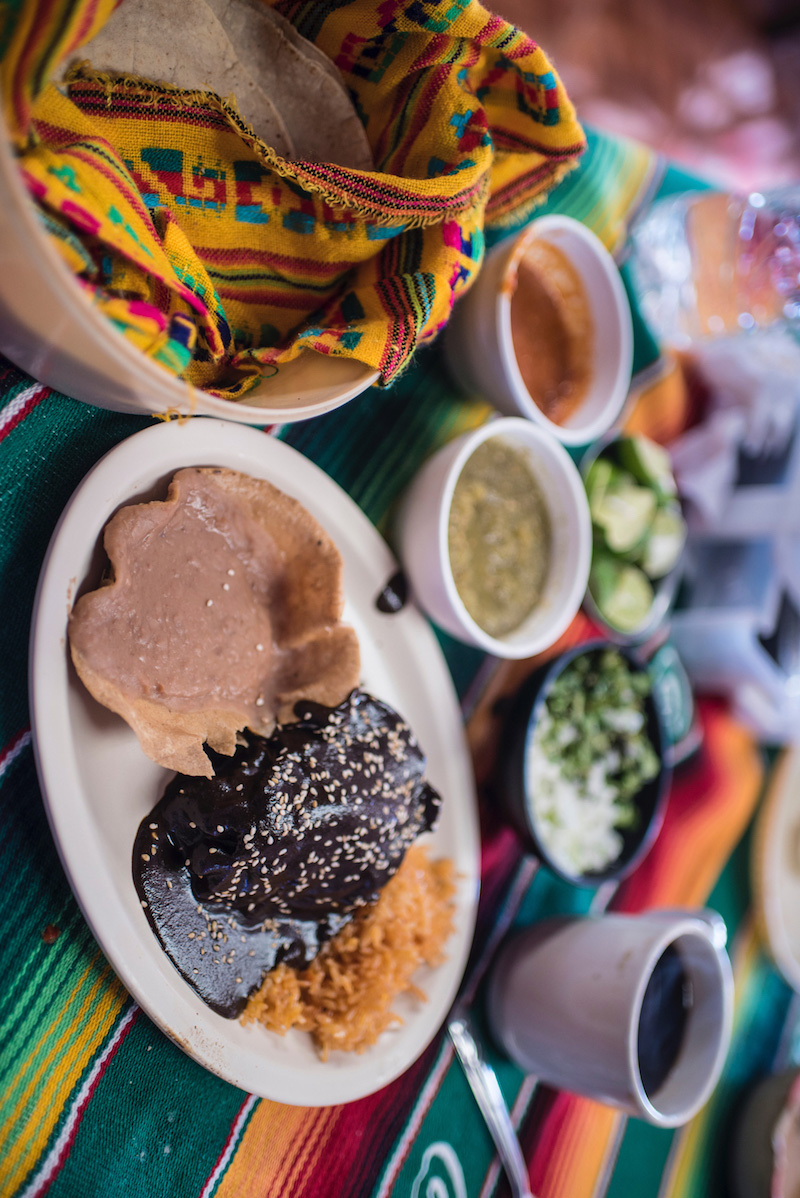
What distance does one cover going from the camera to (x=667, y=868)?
1.76m

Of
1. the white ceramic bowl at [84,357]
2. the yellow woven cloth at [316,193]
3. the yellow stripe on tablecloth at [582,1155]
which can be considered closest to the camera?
the white ceramic bowl at [84,357]

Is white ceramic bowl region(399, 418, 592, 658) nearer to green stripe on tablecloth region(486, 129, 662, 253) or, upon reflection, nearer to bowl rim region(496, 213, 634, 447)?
bowl rim region(496, 213, 634, 447)

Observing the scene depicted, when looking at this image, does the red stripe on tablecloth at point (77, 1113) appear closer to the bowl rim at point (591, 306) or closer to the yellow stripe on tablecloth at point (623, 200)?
the bowl rim at point (591, 306)

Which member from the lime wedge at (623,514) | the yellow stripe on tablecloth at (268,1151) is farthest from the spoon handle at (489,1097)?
the lime wedge at (623,514)

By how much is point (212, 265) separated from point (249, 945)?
915mm

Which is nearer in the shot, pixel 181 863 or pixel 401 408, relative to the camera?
pixel 181 863

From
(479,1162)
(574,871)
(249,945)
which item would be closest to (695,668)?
(574,871)

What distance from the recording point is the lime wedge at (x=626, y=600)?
157 centimetres

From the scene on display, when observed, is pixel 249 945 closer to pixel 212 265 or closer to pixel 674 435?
pixel 212 265

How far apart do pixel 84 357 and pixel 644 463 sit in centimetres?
117

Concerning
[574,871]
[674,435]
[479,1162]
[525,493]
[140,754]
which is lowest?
Result: [479,1162]

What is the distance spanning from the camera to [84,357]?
0.77 meters

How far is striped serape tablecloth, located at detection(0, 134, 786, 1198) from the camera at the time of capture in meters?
0.95

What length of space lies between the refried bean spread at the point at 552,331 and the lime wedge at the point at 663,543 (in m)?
0.33
